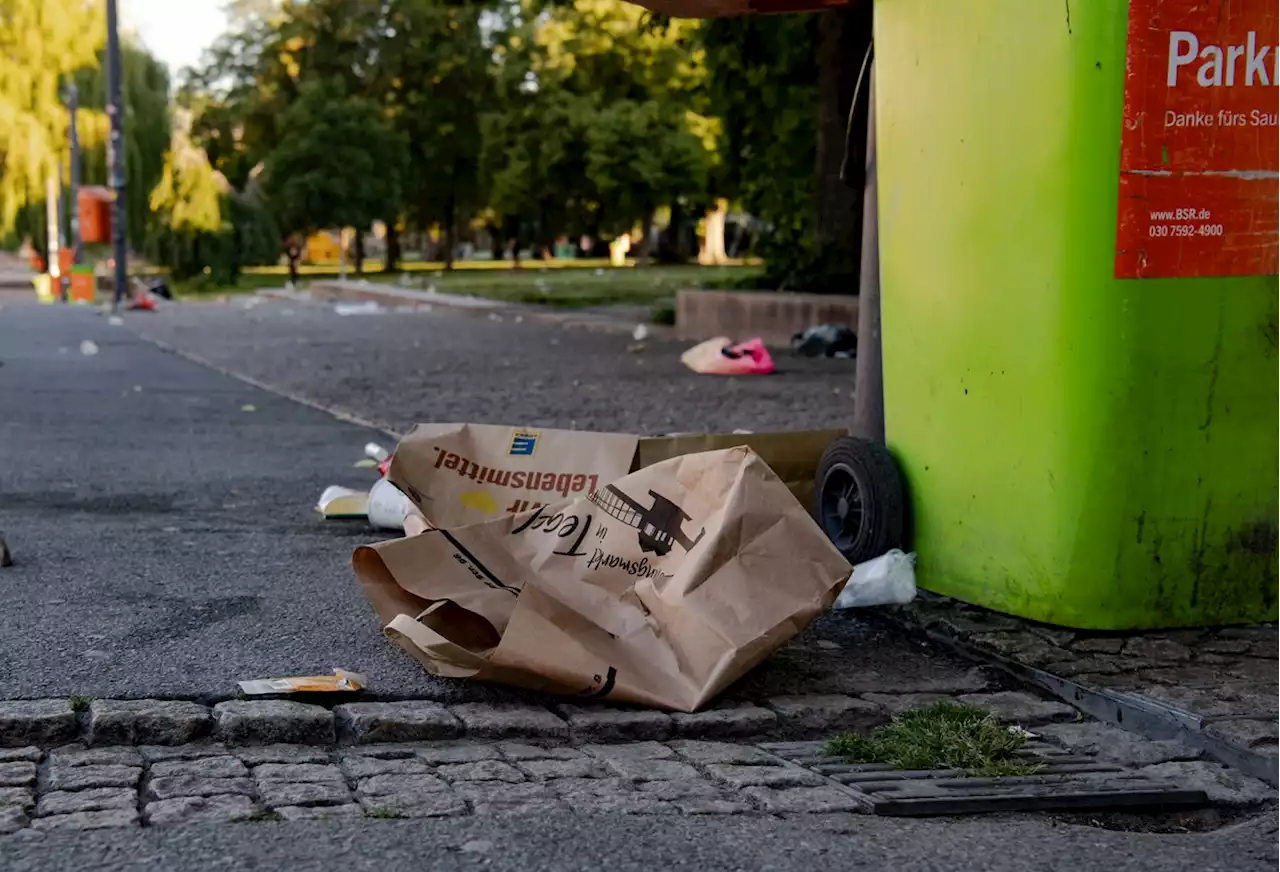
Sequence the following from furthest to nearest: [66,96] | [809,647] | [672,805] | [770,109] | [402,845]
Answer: [66,96] < [770,109] < [809,647] < [672,805] < [402,845]

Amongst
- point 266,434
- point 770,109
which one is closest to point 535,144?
point 770,109

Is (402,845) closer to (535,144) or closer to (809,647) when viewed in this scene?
(809,647)

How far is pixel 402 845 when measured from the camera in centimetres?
267

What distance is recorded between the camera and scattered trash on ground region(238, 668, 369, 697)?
11.5 feet

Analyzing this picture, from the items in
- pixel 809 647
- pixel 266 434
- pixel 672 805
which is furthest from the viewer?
pixel 266 434

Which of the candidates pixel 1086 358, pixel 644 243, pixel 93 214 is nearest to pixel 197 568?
pixel 1086 358

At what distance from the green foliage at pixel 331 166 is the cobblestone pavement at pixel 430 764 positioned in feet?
152

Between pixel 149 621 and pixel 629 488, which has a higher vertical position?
pixel 629 488

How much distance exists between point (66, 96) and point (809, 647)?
110 ft

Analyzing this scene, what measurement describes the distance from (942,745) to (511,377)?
30.1 feet

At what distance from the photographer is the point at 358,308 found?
982 inches

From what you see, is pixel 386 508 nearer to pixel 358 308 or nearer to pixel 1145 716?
pixel 1145 716

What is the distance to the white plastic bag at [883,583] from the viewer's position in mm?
4453

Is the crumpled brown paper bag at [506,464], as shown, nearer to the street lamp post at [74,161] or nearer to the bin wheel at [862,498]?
the bin wheel at [862,498]
